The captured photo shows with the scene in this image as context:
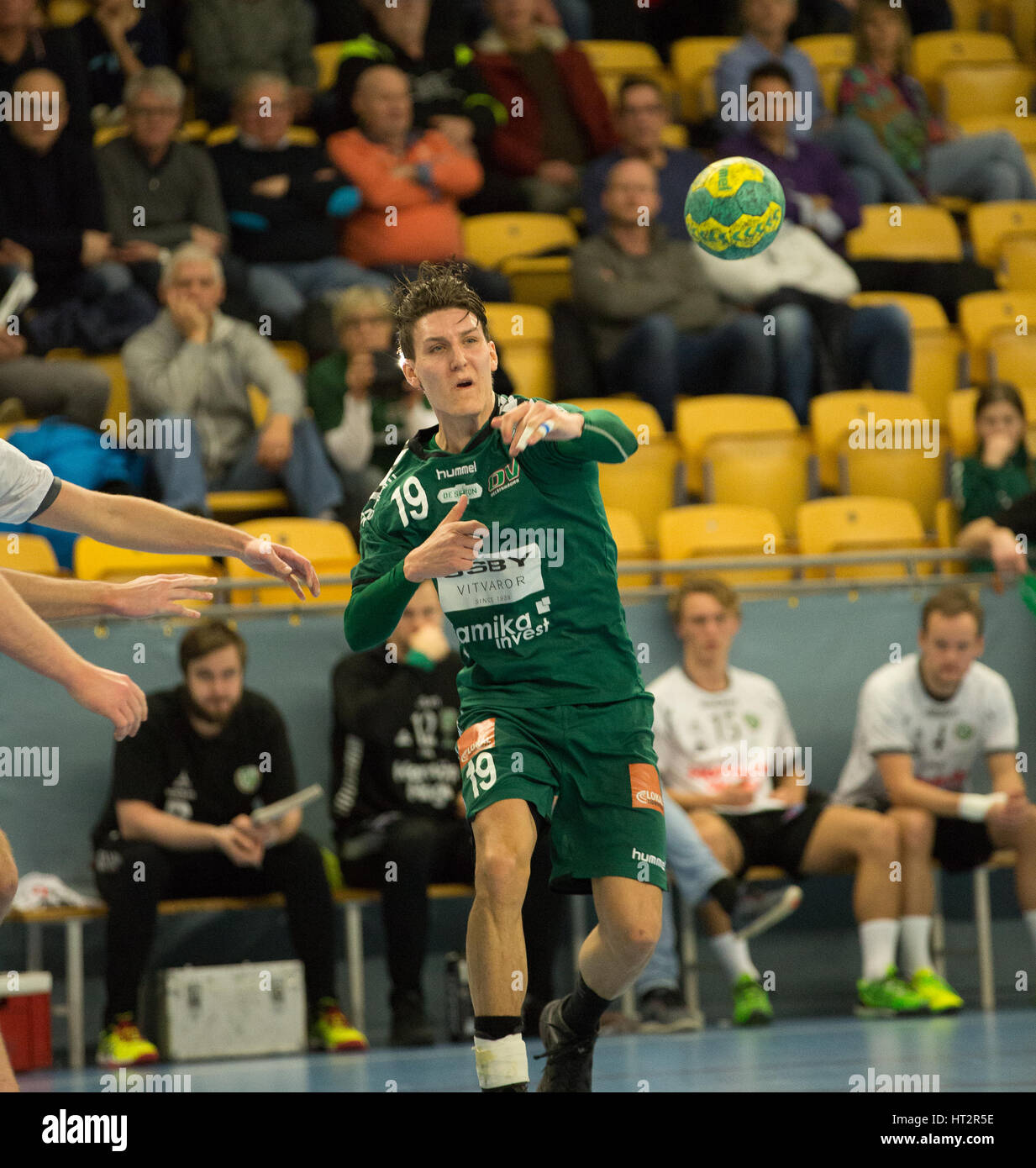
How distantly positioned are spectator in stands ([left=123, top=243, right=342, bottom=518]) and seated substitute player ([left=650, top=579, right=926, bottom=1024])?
79.8 inches

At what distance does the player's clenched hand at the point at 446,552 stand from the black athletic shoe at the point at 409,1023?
11.2ft

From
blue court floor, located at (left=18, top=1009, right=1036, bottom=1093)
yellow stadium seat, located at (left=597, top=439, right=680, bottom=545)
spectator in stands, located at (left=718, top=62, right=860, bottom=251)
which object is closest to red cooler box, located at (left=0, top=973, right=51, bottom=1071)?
blue court floor, located at (left=18, top=1009, right=1036, bottom=1093)

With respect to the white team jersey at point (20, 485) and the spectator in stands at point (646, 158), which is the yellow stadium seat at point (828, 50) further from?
the white team jersey at point (20, 485)

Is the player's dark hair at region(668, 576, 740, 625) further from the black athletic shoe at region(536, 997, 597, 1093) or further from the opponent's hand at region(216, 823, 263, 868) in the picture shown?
the black athletic shoe at region(536, 997, 597, 1093)

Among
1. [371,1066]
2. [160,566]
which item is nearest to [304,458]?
[160,566]

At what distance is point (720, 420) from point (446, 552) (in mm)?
5361

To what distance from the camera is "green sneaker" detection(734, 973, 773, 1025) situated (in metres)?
7.61

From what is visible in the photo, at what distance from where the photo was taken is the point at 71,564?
8305 mm

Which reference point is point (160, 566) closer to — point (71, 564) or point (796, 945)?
point (71, 564)

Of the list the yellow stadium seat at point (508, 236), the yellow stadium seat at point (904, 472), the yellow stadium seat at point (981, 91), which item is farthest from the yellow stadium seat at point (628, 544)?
the yellow stadium seat at point (981, 91)

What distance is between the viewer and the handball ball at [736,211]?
6.04 m

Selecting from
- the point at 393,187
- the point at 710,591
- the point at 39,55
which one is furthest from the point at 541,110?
the point at 710,591

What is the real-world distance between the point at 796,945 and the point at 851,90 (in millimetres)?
6153
